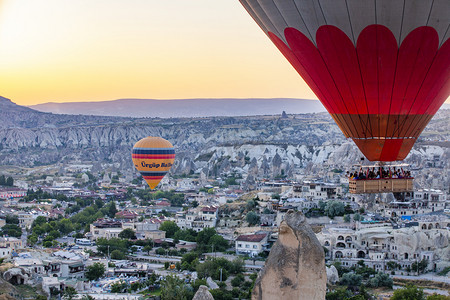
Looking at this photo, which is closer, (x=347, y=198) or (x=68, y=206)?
(x=347, y=198)

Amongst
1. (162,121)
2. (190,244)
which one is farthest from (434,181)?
(162,121)

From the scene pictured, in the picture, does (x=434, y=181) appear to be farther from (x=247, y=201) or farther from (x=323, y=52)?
(x=323, y=52)

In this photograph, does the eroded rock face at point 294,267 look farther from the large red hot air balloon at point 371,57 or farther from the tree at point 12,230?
the tree at point 12,230

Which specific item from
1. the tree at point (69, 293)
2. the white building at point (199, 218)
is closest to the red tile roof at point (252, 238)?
the white building at point (199, 218)

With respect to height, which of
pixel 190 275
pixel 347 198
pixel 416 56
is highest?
pixel 416 56

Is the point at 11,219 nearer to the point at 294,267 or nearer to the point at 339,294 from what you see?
the point at 339,294

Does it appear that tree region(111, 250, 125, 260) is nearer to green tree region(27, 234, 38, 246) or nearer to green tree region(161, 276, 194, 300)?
green tree region(27, 234, 38, 246)

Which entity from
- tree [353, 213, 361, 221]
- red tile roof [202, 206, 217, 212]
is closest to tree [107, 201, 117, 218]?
red tile roof [202, 206, 217, 212]

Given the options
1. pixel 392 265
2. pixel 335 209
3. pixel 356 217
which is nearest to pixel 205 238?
pixel 335 209
